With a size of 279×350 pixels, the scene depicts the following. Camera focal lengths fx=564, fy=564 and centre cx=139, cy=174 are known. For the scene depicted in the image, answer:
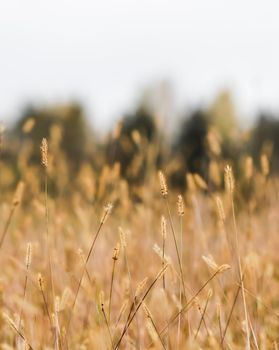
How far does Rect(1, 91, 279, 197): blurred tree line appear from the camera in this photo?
2.87 meters

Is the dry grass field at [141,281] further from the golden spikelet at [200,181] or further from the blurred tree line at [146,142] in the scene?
the blurred tree line at [146,142]

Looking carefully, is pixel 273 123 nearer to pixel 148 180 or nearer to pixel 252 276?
pixel 148 180

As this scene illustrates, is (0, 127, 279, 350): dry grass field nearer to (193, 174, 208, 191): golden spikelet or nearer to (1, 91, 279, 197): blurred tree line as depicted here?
(193, 174, 208, 191): golden spikelet

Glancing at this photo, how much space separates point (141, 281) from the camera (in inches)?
37.4

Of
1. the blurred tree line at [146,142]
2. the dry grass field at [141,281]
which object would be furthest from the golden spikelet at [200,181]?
the blurred tree line at [146,142]

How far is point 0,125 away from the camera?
141 cm

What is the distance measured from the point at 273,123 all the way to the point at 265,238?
1333 centimetres

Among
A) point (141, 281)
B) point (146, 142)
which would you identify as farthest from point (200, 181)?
point (146, 142)

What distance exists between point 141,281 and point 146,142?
6.85ft

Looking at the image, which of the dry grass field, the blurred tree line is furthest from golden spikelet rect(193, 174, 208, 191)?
the blurred tree line

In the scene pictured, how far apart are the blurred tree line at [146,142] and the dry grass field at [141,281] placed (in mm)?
264

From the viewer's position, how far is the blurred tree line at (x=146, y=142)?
2.87 m

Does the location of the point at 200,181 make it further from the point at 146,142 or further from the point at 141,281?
the point at 146,142

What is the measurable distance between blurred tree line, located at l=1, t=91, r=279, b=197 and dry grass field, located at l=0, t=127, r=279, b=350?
0.26 meters
